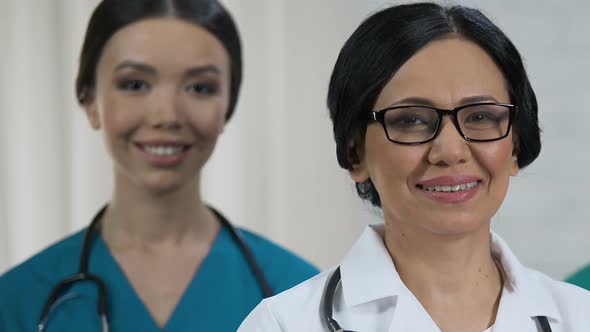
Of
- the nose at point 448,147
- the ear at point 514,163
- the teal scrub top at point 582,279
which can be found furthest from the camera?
the teal scrub top at point 582,279

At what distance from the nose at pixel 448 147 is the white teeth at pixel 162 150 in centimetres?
63

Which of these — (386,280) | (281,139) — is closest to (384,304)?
(386,280)

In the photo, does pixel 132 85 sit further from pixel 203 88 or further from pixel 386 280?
pixel 386 280

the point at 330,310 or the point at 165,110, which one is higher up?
the point at 165,110

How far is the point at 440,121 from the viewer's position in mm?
1125

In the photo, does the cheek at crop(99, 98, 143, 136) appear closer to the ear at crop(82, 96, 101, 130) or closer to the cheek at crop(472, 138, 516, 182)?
the ear at crop(82, 96, 101, 130)

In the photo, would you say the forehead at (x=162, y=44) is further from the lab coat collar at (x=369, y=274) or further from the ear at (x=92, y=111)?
the lab coat collar at (x=369, y=274)

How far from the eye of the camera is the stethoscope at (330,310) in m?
1.16

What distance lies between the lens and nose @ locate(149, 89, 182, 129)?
1604 mm

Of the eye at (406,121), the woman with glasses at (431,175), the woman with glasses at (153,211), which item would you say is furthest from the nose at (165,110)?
the eye at (406,121)

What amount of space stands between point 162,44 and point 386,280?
63cm

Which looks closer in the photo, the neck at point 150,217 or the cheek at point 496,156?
the cheek at point 496,156

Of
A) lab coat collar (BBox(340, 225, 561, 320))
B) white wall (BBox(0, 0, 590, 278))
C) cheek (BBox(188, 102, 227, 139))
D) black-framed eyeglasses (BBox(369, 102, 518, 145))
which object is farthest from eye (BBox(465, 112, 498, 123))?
white wall (BBox(0, 0, 590, 278))

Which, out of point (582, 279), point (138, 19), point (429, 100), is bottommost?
point (582, 279)
